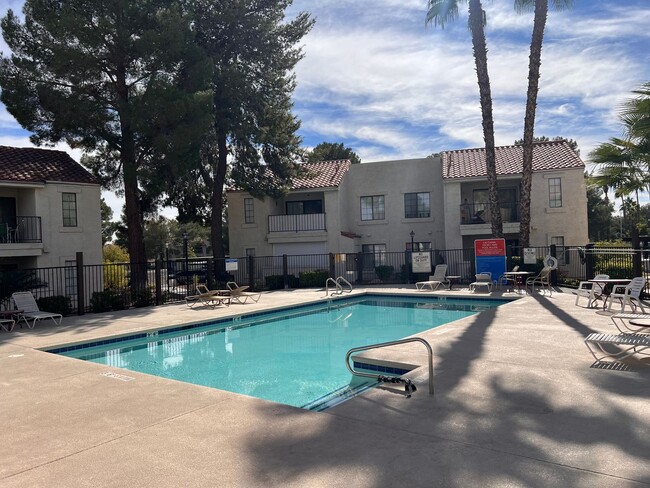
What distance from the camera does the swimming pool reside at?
8.69 meters

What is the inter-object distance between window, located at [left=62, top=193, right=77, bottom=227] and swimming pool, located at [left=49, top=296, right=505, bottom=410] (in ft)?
37.6

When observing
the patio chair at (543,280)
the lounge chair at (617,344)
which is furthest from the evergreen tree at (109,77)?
the lounge chair at (617,344)

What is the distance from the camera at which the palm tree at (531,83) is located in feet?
63.8

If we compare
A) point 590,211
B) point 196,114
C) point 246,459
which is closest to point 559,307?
point 246,459

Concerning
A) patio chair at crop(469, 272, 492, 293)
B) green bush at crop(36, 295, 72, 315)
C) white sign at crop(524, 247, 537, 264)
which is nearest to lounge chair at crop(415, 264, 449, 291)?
patio chair at crop(469, 272, 492, 293)

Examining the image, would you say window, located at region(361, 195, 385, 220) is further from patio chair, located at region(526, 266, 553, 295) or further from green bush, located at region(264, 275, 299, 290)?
patio chair, located at region(526, 266, 553, 295)

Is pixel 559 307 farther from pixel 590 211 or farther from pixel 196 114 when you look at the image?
pixel 590 211

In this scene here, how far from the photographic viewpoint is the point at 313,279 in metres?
25.3

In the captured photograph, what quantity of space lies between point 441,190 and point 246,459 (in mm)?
27409

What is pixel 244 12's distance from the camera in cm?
2600

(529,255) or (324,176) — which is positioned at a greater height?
(324,176)

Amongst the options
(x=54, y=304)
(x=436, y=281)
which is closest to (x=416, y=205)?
(x=436, y=281)

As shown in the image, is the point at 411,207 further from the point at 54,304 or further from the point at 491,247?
the point at 54,304

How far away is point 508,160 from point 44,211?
23998mm
